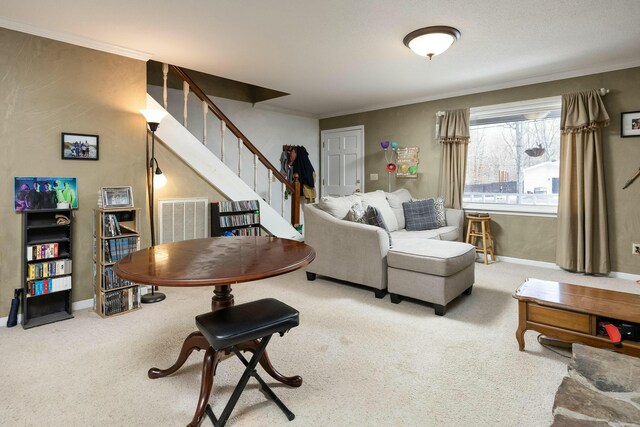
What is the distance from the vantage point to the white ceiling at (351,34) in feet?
8.39

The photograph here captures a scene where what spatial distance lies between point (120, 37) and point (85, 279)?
7.18 feet

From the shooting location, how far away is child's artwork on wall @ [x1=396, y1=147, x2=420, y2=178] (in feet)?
18.3

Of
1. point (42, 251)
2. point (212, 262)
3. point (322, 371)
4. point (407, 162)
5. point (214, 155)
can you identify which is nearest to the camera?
point (212, 262)

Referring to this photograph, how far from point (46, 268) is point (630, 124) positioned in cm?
592

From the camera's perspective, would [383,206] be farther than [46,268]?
Yes

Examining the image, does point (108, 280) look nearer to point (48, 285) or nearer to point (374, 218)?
point (48, 285)

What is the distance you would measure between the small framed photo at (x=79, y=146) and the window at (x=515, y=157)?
15.5 ft

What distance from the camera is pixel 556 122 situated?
14.5 ft

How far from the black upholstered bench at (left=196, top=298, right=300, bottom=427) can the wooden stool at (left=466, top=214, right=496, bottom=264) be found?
374 cm

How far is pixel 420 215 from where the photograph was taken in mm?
4723

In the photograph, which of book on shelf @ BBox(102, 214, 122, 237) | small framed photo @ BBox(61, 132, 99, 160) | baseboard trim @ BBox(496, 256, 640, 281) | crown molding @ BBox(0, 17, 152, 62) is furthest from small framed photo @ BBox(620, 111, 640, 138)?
small framed photo @ BBox(61, 132, 99, 160)

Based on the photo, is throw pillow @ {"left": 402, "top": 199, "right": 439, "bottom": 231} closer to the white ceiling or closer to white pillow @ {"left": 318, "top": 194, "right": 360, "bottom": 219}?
white pillow @ {"left": 318, "top": 194, "right": 360, "bottom": 219}

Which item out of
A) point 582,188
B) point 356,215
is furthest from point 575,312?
point 582,188

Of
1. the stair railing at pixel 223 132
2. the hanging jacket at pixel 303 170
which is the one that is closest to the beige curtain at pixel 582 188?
the stair railing at pixel 223 132
